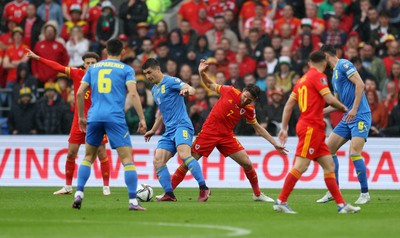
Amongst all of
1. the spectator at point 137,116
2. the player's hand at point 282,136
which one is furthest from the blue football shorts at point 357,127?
the spectator at point 137,116

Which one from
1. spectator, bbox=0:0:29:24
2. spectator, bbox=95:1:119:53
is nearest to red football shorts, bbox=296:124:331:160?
spectator, bbox=95:1:119:53

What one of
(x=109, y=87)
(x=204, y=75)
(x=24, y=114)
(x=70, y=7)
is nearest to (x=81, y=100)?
(x=109, y=87)

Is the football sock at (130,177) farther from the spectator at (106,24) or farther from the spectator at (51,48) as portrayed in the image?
the spectator at (106,24)

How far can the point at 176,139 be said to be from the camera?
17.7 m

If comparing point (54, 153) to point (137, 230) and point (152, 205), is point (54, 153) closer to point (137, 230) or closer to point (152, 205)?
point (152, 205)

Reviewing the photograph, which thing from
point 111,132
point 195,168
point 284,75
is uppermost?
point 111,132

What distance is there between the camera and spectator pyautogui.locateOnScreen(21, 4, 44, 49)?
2870cm

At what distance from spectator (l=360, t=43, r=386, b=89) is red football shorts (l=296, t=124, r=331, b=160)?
1189 centimetres

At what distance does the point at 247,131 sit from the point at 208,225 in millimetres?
12605

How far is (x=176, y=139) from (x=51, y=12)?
41.0 ft

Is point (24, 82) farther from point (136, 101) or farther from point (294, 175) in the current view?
point (294, 175)

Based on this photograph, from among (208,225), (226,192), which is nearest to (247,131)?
(226,192)

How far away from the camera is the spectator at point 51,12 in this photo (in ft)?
95.7

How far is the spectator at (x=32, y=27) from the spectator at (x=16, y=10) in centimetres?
28
